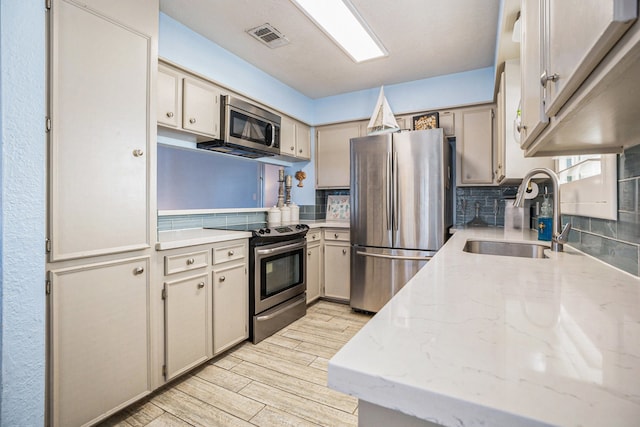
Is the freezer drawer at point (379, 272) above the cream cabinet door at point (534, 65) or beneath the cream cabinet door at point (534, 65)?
beneath

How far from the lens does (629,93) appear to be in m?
0.52

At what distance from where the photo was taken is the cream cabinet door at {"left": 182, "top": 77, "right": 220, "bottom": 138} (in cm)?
232

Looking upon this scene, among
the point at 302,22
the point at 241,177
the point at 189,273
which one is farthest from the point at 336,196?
the point at 189,273

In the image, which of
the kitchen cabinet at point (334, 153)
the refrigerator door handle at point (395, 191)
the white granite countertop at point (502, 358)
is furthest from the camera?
the kitchen cabinet at point (334, 153)

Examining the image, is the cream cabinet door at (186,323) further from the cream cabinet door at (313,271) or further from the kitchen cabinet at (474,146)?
the kitchen cabinet at (474,146)

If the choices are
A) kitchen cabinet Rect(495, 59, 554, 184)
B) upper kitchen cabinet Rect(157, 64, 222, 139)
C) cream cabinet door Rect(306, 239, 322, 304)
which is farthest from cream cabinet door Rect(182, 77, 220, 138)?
kitchen cabinet Rect(495, 59, 554, 184)

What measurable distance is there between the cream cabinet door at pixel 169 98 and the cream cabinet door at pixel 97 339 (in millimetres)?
1029

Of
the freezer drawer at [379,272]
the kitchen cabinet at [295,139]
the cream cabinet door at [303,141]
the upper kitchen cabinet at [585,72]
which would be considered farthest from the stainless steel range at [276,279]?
the upper kitchen cabinet at [585,72]

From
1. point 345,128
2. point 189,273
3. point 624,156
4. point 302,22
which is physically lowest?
Result: point 189,273

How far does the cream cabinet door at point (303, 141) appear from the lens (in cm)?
372

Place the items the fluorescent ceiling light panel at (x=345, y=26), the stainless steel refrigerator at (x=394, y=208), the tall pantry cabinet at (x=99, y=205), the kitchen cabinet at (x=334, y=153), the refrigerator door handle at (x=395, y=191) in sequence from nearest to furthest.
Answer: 1. the tall pantry cabinet at (x=99, y=205)
2. the fluorescent ceiling light panel at (x=345, y=26)
3. the stainless steel refrigerator at (x=394, y=208)
4. the refrigerator door handle at (x=395, y=191)
5. the kitchen cabinet at (x=334, y=153)

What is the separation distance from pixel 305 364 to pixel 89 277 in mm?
1436

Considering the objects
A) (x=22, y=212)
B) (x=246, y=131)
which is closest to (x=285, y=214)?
(x=246, y=131)

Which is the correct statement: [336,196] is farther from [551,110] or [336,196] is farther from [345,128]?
[551,110]
